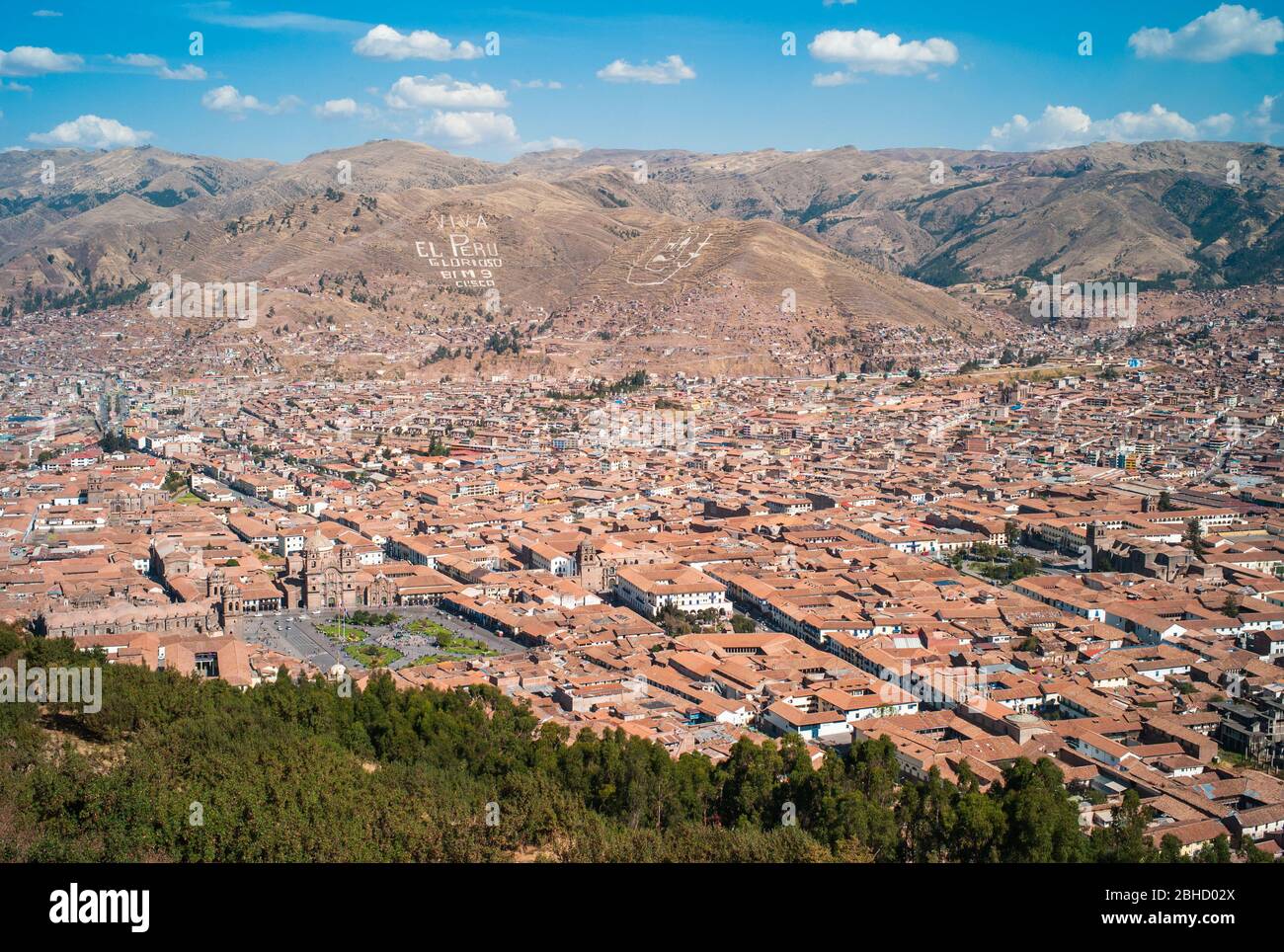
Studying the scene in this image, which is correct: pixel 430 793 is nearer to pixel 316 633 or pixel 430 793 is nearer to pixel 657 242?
pixel 316 633

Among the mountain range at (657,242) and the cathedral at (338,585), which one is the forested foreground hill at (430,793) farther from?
the mountain range at (657,242)

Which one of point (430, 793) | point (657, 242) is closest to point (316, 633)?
point (430, 793)

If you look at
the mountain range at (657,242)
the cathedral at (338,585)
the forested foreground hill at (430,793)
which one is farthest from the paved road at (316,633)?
the mountain range at (657,242)

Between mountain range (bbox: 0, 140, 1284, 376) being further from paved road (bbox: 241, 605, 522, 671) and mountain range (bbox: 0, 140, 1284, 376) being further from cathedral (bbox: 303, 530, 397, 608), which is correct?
paved road (bbox: 241, 605, 522, 671)

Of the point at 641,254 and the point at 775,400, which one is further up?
the point at 641,254

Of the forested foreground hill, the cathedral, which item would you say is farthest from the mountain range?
the forested foreground hill
